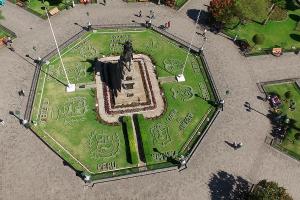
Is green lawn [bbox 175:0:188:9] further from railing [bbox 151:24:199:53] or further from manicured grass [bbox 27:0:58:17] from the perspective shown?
manicured grass [bbox 27:0:58:17]

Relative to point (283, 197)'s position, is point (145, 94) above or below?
above

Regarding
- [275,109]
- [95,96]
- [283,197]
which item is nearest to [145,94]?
[95,96]

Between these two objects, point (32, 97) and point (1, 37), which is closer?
point (32, 97)

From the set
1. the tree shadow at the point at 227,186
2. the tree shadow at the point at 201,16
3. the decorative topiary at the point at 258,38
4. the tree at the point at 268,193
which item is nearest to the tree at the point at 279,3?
the decorative topiary at the point at 258,38

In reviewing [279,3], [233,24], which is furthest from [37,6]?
[279,3]

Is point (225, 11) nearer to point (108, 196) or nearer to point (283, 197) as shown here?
point (283, 197)

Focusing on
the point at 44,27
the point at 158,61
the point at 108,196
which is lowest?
the point at 108,196

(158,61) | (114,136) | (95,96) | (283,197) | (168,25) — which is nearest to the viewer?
(283,197)

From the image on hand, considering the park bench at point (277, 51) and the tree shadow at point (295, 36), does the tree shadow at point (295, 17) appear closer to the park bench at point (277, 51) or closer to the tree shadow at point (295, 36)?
the tree shadow at point (295, 36)

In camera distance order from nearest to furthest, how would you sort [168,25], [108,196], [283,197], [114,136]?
[283,197]
[108,196]
[114,136]
[168,25]
